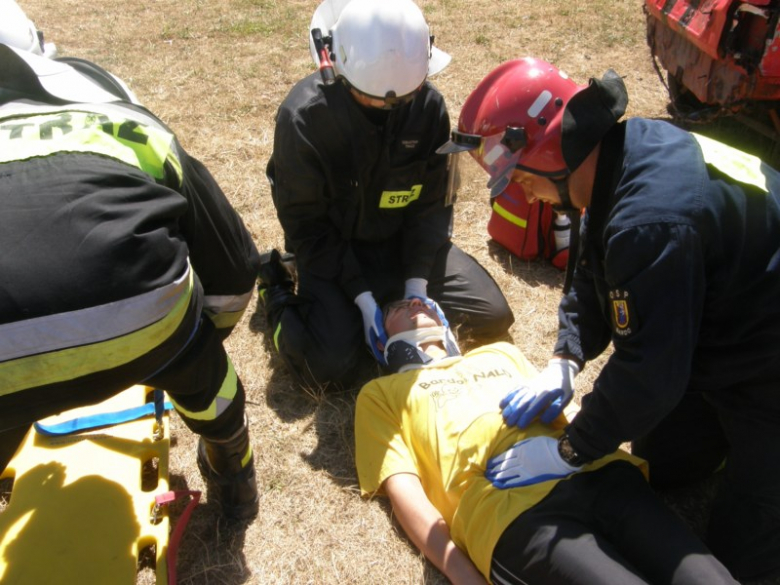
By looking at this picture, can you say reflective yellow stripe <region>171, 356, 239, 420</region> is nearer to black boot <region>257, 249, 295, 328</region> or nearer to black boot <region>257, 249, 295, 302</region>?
black boot <region>257, 249, 295, 328</region>

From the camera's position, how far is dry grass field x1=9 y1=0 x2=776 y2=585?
8.90 feet

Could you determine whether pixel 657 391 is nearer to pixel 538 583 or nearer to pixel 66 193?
pixel 538 583

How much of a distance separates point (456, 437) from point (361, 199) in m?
1.49

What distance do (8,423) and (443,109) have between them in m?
2.55

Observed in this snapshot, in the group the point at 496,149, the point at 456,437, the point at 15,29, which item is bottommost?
the point at 456,437

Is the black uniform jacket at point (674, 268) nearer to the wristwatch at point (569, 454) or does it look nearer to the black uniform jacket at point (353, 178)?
the wristwatch at point (569, 454)

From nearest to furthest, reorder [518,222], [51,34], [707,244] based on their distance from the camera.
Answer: [707,244], [518,222], [51,34]

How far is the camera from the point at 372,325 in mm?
3439

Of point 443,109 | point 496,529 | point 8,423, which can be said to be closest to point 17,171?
point 8,423

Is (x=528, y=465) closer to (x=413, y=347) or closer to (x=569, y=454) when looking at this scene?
(x=569, y=454)

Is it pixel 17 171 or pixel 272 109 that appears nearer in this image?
pixel 17 171

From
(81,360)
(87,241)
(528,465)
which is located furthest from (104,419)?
(528,465)

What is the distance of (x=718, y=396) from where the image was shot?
2.44 m

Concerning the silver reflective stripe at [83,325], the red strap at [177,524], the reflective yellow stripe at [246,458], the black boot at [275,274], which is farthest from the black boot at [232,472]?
the black boot at [275,274]
